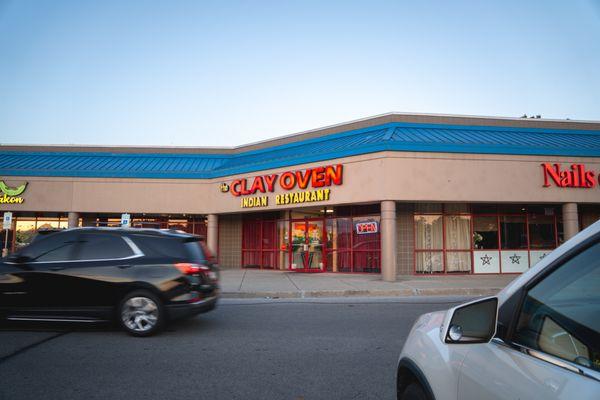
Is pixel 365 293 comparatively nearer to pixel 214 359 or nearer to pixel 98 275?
pixel 214 359

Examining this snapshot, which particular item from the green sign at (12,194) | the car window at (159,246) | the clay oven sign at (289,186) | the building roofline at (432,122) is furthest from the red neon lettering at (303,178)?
the green sign at (12,194)

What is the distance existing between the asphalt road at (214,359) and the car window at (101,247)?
1297 millimetres

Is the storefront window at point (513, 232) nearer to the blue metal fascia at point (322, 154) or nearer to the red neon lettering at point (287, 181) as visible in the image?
the blue metal fascia at point (322, 154)

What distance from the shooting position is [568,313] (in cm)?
178

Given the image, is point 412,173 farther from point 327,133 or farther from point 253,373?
point 253,373

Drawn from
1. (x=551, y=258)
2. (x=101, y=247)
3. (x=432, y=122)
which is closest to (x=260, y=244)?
(x=432, y=122)

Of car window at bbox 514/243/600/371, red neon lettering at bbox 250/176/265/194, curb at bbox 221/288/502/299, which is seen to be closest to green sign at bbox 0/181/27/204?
red neon lettering at bbox 250/176/265/194

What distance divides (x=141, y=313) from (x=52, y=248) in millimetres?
2037

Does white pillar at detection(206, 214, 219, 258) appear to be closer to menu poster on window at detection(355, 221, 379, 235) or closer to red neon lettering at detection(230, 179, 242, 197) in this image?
red neon lettering at detection(230, 179, 242, 197)

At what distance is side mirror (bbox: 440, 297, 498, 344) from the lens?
202 cm

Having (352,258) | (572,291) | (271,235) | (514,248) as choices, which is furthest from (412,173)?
(572,291)

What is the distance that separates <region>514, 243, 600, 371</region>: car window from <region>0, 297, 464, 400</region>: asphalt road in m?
2.88

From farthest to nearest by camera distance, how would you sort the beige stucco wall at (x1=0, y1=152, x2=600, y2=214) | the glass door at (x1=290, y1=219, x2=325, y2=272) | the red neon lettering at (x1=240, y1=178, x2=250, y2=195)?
the red neon lettering at (x1=240, y1=178, x2=250, y2=195) → the glass door at (x1=290, y1=219, x2=325, y2=272) → the beige stucco wall at (x1=0, y1=152, x2=600, y2=214)

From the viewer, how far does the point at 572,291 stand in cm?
192
